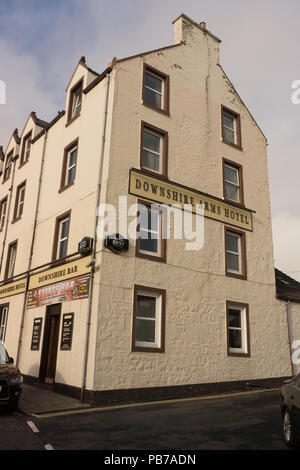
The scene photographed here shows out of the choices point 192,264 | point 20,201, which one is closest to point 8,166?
point 20,201

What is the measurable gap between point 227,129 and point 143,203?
7439mm

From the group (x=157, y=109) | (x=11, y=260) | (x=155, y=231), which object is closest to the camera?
(x=155, y=231)

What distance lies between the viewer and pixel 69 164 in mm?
17547

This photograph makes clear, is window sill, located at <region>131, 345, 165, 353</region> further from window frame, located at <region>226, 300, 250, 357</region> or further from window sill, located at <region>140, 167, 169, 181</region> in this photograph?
window sill, located at <region>140, 167, 169, 181</region>

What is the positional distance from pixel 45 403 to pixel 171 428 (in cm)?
491

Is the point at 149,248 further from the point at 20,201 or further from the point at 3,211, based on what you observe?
the point at 3,211

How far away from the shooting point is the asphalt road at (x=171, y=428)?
283 inches

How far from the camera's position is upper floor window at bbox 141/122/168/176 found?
619 inches

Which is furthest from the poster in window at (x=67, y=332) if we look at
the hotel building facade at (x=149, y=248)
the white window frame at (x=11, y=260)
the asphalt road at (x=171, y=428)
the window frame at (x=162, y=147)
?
the white window frame at (x=11, y=260)

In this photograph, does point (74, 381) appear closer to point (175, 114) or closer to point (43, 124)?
point (175, 114)

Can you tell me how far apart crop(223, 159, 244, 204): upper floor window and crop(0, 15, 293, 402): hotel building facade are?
0.07 m

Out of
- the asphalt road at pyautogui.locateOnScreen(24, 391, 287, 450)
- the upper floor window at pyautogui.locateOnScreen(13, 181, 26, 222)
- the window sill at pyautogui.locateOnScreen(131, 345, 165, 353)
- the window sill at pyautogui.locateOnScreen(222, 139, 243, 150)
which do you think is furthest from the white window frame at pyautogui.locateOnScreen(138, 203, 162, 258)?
the upper floor window at pyautogui.locateOnScreen(13, 181, 26, 222)

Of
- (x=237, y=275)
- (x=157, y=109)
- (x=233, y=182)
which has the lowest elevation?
(x=237, y=275)
